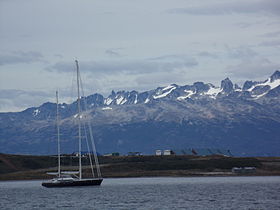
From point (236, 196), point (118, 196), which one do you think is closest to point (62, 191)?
point (118, 196)

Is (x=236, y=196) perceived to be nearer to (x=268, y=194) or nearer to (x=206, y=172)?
(x=268, y=194)

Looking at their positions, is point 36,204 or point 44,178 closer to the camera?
point 36,204

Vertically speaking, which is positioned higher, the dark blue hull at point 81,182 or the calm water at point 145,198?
the dark blue hull at point 81,182

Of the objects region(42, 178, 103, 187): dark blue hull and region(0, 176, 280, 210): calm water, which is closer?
region(0, 176, 280, 210): calm water

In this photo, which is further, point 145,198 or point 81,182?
point 81,182

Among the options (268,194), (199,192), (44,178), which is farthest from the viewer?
(44,178)

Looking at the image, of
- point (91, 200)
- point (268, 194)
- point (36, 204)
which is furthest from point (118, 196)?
point (268, 194)

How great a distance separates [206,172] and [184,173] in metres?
7.67

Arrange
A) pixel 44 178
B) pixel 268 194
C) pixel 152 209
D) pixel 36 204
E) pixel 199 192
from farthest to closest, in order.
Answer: pixel 44 178 < pixel 199 192 < pixel 268 194 < pixel 36 204 < pixel 152 209

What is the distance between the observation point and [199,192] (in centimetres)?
12256

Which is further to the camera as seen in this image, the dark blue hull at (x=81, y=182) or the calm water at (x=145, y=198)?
the dark blue hull at (x=81, y=182)

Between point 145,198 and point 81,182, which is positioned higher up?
point 81,182

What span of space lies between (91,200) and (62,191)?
87.8 feet

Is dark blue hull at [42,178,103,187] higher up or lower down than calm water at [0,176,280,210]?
higher up
